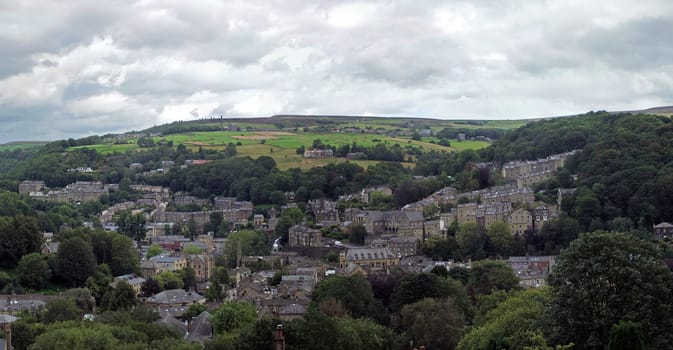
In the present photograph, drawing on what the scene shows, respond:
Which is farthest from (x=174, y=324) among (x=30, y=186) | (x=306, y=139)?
(x=306, y=139)

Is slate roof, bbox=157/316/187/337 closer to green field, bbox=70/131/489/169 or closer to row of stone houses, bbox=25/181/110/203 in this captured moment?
row of stone houses, bbox=25/181/110/203

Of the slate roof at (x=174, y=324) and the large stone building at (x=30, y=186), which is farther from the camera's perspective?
the large stone building at (x=30, y=186)

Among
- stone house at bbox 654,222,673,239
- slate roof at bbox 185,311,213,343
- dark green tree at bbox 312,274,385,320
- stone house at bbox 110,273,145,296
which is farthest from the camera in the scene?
stone house at bbox 654,222,673,239

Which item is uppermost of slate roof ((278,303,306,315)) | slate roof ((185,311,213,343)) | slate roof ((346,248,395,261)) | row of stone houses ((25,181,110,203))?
row of stone houses ((25,181,110,203))

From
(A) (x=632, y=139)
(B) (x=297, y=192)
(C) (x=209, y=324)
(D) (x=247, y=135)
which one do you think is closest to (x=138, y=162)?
(D) (x=247, y=135)

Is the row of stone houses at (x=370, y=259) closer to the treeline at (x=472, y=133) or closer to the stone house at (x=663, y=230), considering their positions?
the stone house at (x=663, y=230)

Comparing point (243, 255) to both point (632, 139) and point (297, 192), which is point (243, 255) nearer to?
point (297, 192)

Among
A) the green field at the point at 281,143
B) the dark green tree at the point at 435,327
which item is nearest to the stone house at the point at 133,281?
the dark green tree at the point at 435,327

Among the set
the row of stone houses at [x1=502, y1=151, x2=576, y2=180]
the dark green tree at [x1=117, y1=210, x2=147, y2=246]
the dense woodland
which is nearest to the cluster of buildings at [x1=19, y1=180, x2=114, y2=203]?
the dense woodland
